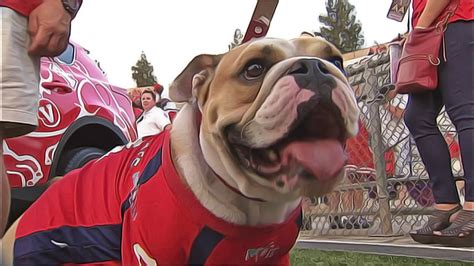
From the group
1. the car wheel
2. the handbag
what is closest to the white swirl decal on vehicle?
the car wheel

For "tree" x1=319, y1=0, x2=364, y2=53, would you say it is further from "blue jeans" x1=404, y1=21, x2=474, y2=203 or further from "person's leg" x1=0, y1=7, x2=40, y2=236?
"person's leg" x1=0, y1=7, x2=40, y2=236

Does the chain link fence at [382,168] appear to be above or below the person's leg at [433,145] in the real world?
below

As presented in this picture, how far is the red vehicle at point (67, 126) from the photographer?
7.12 ft

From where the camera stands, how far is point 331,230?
4414 mm

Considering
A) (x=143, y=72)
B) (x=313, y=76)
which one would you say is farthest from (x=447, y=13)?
(x=143, y=72)

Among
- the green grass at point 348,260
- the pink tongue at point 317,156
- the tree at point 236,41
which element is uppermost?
the tree at point 236,41

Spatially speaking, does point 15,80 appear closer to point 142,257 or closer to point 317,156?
point 142,257

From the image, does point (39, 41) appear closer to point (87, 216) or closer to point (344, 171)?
point (87, 216)

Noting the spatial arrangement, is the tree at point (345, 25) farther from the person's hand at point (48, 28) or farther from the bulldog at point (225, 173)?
the bulldog at point (225, 173)

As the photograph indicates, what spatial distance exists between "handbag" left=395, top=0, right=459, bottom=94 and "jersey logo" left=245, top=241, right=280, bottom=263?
1.13 meters

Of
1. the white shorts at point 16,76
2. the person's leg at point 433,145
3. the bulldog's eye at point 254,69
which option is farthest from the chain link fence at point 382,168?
the bulldog's eye at point 254,69

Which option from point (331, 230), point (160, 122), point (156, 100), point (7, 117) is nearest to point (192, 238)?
point (7, 117)

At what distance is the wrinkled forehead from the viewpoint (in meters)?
1.39

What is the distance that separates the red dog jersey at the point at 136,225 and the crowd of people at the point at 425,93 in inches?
6.5
